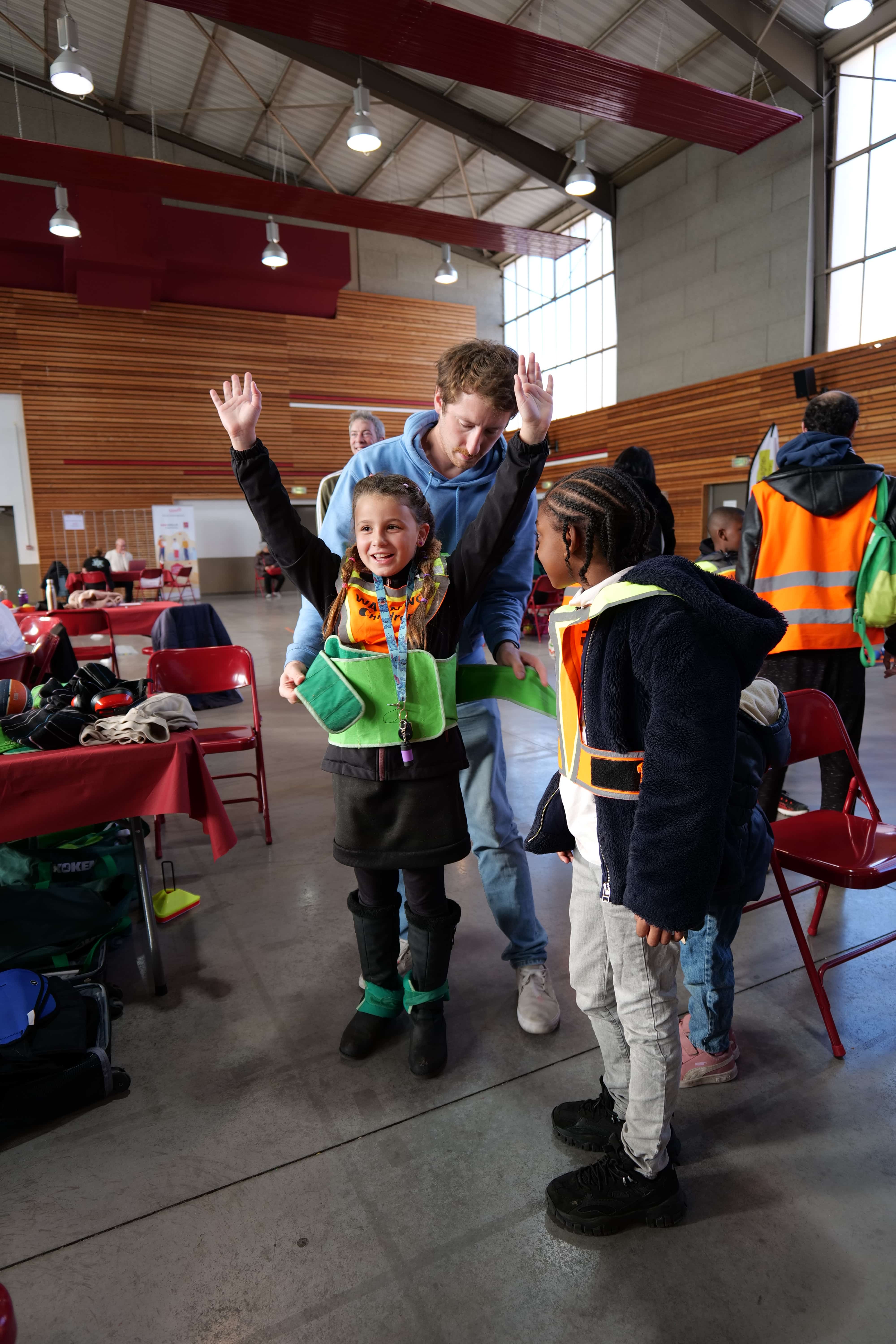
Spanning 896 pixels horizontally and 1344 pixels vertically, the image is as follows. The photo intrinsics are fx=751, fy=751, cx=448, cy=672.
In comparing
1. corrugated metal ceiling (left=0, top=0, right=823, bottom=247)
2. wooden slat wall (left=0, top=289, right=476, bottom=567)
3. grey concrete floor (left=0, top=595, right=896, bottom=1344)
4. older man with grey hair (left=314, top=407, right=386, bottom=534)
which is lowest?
grey concrete floor (left=0, top=595, right=896, bottom=1344)

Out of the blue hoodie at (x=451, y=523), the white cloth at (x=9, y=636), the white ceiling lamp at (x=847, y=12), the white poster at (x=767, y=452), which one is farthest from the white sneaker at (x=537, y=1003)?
the white ceiling lamp at (x=847, y=12)

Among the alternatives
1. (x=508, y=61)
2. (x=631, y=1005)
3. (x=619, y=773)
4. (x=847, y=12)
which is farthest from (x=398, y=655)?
(x=508, y=61)

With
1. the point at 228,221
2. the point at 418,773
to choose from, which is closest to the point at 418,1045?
the point at 418,773

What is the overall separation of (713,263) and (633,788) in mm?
14563

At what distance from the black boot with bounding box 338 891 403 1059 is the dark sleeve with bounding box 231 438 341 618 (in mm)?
793

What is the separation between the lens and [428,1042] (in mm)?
1907

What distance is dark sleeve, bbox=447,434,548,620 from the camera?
5.67 ft

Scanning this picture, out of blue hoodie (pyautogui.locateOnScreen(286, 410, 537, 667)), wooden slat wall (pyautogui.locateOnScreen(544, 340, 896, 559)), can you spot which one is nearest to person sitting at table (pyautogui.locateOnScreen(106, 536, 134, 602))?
wooden slat wall (pyautogui.locateOnScreen(544, 340, 896, 559))

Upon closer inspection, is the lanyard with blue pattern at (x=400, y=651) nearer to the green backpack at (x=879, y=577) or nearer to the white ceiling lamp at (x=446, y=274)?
the green backpack at (x=879, y=577)

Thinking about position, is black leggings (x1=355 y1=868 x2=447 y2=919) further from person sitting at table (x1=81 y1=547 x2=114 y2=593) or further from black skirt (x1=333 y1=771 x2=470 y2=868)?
person sitting at table (x1=81 y1=547 x2=114 y2=593)

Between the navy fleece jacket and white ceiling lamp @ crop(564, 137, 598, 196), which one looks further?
white ceiling lamp @ crop(564, 137, 598, 196)

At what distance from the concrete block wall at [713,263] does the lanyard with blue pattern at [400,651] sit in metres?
12.6

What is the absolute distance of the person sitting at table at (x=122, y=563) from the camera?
13.1 meters

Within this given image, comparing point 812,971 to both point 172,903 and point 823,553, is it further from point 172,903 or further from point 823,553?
point 172,903
